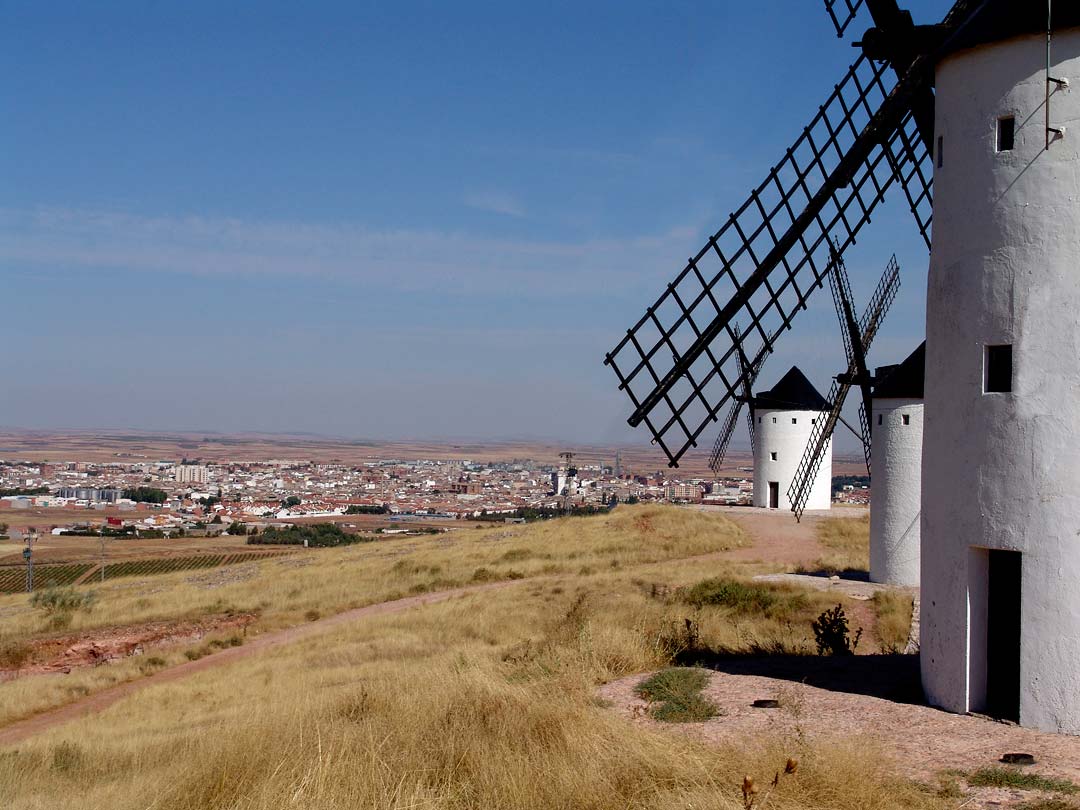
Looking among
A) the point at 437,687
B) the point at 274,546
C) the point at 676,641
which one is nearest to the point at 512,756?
the point at 437,687

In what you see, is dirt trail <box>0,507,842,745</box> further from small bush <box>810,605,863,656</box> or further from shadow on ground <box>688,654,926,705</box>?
small bush <box>810,605,863,656</box>

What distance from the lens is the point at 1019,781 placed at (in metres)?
6.09

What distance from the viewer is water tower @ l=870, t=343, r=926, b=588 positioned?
54.4 ft

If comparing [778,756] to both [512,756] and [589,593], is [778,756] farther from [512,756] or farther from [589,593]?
[589,593]

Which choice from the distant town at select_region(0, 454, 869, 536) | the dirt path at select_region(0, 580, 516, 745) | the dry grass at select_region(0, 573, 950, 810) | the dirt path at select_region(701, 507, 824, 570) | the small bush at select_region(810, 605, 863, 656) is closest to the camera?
the dry grass at select_region(0, 573, 950, 810)

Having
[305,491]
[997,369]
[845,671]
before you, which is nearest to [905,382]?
[845,671]

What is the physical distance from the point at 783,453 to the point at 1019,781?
25043 mm

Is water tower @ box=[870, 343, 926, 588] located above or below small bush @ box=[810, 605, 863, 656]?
above

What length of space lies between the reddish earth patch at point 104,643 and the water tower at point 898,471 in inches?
456

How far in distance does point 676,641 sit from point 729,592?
183 inches

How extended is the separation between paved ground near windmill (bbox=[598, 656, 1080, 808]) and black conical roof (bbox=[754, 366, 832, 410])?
20.8m

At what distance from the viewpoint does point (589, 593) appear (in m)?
17.7

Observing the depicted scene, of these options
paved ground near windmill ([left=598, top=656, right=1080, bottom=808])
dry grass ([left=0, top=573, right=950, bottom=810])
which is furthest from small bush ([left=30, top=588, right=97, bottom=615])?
paved ground near windmill ([left=598, top=656, right=1080, bottom=808])

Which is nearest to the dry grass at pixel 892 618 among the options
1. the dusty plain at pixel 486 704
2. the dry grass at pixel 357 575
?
the dusty plain at pixel 486 704
